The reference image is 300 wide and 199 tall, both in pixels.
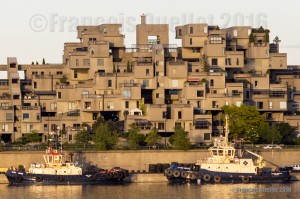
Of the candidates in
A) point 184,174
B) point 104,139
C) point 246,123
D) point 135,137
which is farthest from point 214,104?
point 184,174

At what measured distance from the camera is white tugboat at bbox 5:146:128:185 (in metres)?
122

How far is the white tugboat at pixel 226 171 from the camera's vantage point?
4806 inches

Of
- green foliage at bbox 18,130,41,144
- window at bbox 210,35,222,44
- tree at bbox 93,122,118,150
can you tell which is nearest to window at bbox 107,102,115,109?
green foliage at bbox 18,130,41,144

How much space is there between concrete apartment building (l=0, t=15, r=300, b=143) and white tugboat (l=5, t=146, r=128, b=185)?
60.4 ft

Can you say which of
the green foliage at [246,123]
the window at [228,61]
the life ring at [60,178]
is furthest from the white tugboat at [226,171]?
the window at [228,61]

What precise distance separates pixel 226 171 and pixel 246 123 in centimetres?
1725

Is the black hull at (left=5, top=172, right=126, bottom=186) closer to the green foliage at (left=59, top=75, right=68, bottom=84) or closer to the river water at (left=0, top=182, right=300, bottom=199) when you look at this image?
the river water at (left=0, top=182, right=300, bottom=199)

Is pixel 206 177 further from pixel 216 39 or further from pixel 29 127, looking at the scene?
pixel 216 39

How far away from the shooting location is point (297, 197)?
108 meters

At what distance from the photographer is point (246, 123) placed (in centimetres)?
13975

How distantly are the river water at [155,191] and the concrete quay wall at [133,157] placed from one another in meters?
8.30

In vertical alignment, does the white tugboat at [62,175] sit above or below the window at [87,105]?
below

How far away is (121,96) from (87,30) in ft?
51.2

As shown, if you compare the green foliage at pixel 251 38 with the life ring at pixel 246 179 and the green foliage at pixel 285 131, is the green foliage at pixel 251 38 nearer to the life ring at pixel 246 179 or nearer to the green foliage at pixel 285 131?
the green foliage at pixel 285 131
